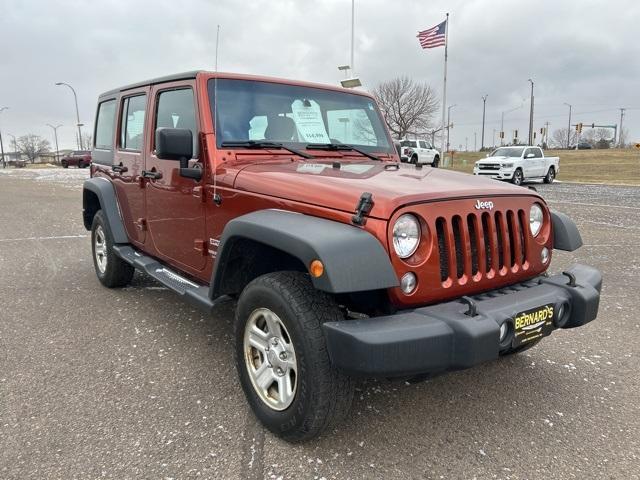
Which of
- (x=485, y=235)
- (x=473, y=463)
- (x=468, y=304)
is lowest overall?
(x=473, y=463)

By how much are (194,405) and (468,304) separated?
5.38ft

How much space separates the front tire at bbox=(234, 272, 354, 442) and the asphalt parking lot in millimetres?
174

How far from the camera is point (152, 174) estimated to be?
397cm

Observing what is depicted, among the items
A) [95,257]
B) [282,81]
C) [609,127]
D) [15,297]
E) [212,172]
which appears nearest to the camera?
[212,172]

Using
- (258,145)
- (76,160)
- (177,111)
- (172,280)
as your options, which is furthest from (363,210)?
(76,160)

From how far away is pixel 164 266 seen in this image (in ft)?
13.3

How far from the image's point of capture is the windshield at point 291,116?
3410 mm

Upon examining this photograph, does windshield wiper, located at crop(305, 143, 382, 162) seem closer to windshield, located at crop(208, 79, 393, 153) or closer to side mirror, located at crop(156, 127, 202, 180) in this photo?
windshield, located at crop(208, 79, 393, 153)

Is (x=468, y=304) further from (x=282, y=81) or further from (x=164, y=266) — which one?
(x=164, y=266)

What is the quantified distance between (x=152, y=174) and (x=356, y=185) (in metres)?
2.05

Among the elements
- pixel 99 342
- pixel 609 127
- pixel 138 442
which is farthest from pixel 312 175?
pixel 609 127

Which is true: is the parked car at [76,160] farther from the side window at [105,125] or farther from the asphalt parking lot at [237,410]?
the asphalt parking lot at [237,410]

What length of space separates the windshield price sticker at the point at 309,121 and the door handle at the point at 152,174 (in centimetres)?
111

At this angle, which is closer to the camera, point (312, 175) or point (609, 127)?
point (312, 175)
